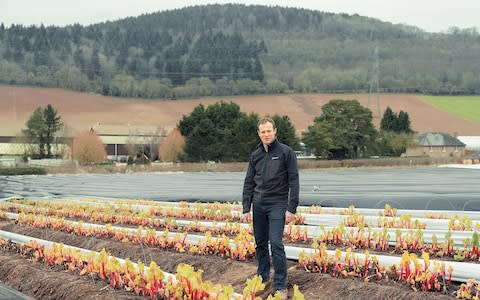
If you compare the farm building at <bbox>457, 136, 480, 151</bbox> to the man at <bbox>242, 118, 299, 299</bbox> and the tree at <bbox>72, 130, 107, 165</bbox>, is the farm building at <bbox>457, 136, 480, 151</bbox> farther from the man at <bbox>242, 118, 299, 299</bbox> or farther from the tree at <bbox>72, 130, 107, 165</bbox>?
the man at <bbox>242, 118, 299, 299</bbox>

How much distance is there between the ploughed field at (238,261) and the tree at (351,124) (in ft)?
192

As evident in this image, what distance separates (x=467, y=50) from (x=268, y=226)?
5957 inches

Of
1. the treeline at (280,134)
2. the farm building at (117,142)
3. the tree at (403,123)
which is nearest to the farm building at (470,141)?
the tree at (403,123)

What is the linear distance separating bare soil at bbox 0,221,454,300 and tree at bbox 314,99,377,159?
61.1 metres

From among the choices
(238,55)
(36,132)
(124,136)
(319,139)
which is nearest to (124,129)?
(124,136)

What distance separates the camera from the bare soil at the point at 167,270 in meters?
5.76

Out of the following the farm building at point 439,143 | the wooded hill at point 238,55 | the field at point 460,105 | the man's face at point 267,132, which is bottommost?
the farm building at point 439,143

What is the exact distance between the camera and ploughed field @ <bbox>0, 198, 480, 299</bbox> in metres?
5.63

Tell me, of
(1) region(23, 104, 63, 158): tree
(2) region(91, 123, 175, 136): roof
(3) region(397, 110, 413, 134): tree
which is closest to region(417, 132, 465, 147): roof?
(3) region(397, 110, 413, 134): tree

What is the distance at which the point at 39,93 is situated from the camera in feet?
357

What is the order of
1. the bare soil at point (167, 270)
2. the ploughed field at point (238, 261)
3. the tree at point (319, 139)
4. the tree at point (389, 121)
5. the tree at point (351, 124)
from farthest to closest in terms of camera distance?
1. the tree at point (389, 121)
2. the tree at point (351, 124)
3. the tree at point (319, 139)
4. the bare soil at point (167, 270)
5. the ploughed field at point (238, 261)

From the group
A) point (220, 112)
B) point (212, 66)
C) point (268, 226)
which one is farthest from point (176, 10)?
point (268, 226)

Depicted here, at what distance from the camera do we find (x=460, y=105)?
113 metres

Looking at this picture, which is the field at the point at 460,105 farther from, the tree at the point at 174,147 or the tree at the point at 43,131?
the tree at the point at 43,131
